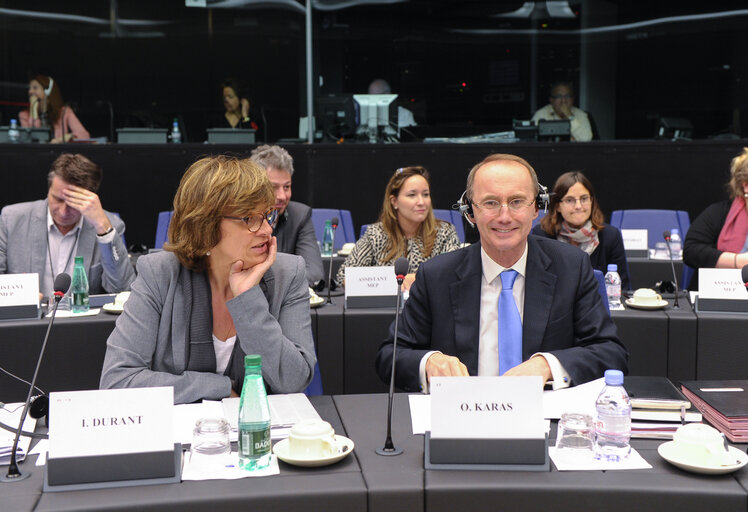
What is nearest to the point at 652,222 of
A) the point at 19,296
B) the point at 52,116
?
the point at 19,296

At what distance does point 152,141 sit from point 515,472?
5954 mm

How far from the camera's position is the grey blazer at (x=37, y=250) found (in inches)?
140

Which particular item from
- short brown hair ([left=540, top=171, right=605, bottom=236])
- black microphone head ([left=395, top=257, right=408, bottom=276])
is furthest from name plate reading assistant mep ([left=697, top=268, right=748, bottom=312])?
black microphone head ([left=395, top=257, right=408, bottom=276])

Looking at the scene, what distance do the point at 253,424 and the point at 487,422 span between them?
1.47ft

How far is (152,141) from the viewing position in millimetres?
6832

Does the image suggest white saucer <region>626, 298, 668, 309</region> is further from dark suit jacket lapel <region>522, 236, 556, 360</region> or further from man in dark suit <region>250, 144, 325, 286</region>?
man in dark suit <region>250, 144, 325, 286</region>

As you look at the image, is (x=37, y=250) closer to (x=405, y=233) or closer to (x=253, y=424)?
(x=405, y=233)

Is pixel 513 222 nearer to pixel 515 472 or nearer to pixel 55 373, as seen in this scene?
Result: pixel 515 472

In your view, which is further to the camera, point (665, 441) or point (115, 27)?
point (115, 27)

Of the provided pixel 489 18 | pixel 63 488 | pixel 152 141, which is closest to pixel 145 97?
pixel 152 141

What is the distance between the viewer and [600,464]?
4.94 feet

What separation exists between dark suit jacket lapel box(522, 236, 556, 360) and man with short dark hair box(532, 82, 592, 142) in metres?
5.62

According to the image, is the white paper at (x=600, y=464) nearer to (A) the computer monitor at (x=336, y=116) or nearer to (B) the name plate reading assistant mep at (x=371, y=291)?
(B) the name plate reading assistant mep at (x=371, y=291)

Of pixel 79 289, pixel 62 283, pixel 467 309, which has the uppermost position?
pixel 62 283
